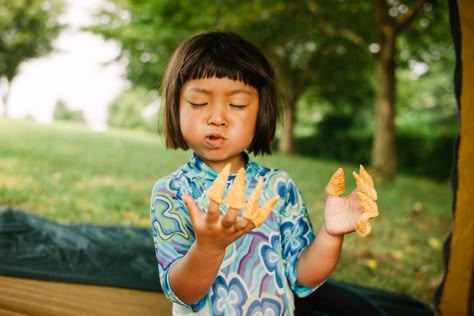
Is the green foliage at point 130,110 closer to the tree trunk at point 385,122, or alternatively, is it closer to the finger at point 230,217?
the tree trunk at point 385,122

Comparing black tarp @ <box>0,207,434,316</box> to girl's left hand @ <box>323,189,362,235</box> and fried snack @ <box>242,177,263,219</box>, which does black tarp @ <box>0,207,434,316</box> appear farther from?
fried snack @ <box>242,177,263,219</box>

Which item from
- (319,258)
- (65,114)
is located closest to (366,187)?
(319,258)

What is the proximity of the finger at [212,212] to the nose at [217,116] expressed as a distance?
15.2 inches

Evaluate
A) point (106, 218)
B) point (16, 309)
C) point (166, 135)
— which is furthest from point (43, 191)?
point (166, 135)

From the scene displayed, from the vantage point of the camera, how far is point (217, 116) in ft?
4.00

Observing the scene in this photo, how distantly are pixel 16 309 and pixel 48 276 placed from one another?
344mm

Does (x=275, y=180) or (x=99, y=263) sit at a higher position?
(x=275, y=180)

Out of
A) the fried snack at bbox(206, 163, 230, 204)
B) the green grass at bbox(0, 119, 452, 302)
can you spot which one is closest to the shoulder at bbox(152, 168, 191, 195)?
the fried snack at bbox(206, 163, 230, 204)

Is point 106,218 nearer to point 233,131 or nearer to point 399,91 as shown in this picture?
point 233,131

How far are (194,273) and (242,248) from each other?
28 centimetres

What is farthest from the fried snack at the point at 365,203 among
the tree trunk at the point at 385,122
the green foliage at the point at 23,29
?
the green foliage at the point at 23,29

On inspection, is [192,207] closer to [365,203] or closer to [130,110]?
[365,203]

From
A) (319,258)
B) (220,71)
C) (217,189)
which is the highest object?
(220,71)

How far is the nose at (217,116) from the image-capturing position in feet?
4.00
